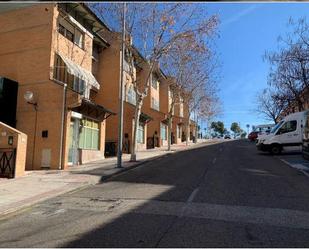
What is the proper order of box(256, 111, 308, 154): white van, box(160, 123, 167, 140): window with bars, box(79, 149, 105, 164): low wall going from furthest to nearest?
1. box(160, 123, 167, 140): window with bars
2. box(256, 111, 308, 154): white van
3. box(79, 149, 105, 164): low wall

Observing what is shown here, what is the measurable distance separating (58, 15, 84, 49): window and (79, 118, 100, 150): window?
17.5ft

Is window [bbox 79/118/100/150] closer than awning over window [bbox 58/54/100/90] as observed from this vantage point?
No

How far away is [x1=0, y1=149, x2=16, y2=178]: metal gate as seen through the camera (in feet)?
58.6

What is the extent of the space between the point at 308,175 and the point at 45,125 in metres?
13.9

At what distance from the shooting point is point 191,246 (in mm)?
6719

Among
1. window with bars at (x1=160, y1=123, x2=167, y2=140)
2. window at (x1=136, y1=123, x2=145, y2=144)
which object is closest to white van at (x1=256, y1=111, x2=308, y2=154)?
window at (x1=136, y1=123, x2=145, y2=144)

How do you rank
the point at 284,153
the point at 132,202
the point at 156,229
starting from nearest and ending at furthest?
1. the point at 156,229
2. the point at 132,202
3. the point at 284,153

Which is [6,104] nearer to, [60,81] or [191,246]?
[60,81]

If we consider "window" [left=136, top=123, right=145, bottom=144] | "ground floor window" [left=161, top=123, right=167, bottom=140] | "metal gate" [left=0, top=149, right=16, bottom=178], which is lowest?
"metal gate" [left=0, top=149, right=16, bottom=178]

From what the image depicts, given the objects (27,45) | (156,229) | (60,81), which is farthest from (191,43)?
(156,229)

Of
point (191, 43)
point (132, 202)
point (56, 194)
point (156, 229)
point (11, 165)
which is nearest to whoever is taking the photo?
point (156, 229)

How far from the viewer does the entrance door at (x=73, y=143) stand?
23.8 m

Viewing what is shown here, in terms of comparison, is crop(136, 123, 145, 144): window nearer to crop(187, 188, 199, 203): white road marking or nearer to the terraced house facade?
the terraced house facade

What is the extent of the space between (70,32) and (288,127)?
1584cm
